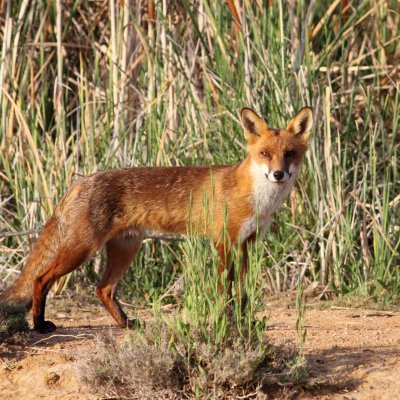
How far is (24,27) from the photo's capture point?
805 cm

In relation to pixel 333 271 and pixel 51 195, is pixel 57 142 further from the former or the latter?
pixel 333 271

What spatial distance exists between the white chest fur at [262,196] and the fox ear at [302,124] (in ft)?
1.29

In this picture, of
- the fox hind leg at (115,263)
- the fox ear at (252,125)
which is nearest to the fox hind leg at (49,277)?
the fox hind leg at (115,263)

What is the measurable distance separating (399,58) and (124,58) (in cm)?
253

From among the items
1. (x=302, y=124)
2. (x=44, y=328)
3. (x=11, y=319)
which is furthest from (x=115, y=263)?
(x=302, y=124)

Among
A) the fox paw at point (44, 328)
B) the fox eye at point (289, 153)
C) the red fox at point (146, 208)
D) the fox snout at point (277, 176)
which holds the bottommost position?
the fox paw at point (44, 328)

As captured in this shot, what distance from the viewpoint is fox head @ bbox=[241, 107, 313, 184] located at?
5.79 metres

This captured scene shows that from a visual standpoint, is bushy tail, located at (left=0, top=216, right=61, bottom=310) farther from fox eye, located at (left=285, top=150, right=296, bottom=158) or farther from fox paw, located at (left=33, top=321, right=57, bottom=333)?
fox eye, located at (left=285, top=150, right=296, bottom=158)

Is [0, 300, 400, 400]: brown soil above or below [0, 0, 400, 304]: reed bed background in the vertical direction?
below

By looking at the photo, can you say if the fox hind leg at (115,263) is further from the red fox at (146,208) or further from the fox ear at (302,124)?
the fox ear at (302,124)

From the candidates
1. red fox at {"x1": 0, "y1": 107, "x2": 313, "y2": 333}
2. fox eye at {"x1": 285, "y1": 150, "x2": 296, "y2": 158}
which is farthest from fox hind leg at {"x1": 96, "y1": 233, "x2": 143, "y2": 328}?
fox eye at {"x1": 285, "y1": 150, "x2": 296, "y2": 158}

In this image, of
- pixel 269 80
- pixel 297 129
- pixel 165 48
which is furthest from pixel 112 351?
pixel 165 48

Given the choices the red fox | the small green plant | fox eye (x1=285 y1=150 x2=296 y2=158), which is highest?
fox eye (x1=285 y1=150 x2=296 y2=158)

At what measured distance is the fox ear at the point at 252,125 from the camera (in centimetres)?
604
